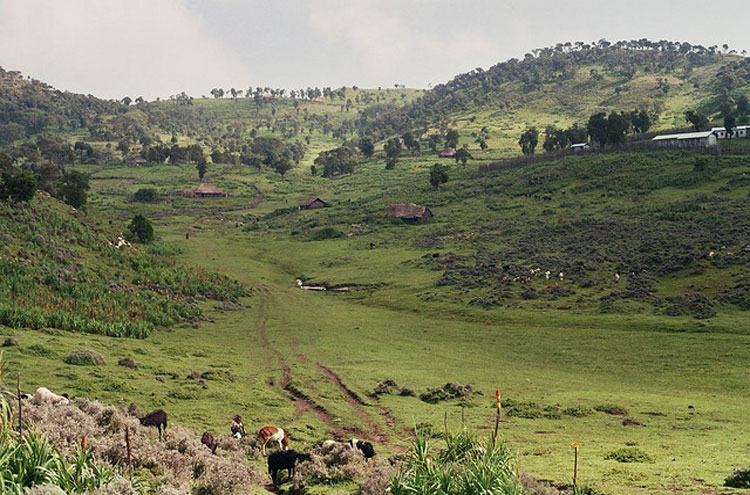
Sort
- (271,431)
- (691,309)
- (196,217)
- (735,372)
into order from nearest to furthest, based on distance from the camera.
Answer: (271,431) → (735,372) → (691,309) → (196,217)

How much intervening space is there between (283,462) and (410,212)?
308 feet

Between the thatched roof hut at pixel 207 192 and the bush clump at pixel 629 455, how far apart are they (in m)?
144

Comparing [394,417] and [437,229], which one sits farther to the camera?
[437,229]

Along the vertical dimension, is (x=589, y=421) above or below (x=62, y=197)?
below

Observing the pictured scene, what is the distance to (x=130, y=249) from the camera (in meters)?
74.0

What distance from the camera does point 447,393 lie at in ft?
114

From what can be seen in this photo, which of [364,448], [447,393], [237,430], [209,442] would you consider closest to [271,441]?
[237,430]

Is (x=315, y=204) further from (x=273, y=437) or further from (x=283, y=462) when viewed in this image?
(x=283, y=462)

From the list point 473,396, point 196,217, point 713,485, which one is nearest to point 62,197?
point 196,217

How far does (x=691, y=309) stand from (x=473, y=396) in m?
25.1

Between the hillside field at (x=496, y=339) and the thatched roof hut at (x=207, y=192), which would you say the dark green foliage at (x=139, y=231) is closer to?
the hillside field at (x=496, y=339)

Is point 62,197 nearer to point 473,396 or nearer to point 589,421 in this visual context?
point 473,396

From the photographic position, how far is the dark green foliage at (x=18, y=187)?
65.8m

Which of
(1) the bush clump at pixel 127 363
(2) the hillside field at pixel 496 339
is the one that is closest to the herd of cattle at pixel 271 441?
(2) the hillside field at pixel 496 339
